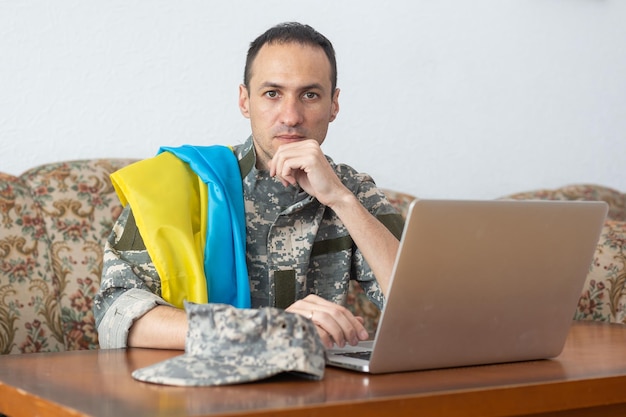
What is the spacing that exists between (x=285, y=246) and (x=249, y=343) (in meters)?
0.75

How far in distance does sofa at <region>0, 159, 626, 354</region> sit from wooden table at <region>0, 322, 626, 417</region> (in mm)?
771

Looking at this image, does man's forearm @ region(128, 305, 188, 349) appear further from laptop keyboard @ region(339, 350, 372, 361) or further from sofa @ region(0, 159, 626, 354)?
sofa @ region(0, 159, 626, 354)

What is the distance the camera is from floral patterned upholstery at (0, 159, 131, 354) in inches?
77.7

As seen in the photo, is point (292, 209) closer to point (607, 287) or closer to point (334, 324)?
point (334, 324)

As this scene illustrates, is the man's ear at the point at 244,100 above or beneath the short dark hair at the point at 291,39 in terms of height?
beneath

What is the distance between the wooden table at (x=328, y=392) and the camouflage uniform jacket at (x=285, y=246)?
0.33 meters

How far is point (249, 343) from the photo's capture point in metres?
0.99

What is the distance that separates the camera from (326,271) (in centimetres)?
180

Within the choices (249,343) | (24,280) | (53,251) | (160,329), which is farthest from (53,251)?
(249,343)

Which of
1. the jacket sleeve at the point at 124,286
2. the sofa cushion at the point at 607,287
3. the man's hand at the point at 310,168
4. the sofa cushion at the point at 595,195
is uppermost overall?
the man's hand at the point at 310,168

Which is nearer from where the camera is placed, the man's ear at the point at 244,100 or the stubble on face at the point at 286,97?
the stubble on face at the point at 286,97

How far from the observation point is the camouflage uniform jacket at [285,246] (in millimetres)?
1561

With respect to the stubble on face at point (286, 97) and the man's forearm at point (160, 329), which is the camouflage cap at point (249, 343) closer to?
the man's forearm at point (160, 329)

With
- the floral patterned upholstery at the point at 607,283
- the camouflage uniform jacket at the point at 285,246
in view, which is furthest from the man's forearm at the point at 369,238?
the floral patterned upholstery at the point at 607,283
